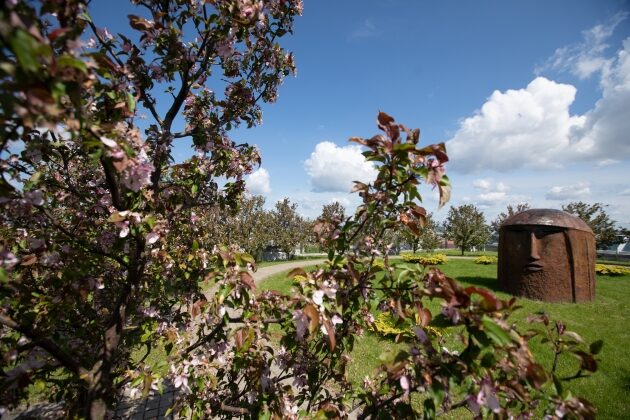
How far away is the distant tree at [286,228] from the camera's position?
34438mm

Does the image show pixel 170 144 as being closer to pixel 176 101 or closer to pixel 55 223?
pixel 176 101

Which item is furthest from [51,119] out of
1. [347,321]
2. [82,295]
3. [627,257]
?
[627,257]

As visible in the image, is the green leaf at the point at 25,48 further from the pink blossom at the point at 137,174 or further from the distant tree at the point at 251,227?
the distant tree at the point at 251,227

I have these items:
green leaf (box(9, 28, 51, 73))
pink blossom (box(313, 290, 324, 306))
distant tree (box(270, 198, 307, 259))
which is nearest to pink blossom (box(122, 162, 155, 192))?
green leaf (box(9, 28, 51, 73))

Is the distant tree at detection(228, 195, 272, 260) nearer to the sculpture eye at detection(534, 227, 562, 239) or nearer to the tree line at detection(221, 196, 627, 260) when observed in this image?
the tree line at detection(221, 196, 627, 260)

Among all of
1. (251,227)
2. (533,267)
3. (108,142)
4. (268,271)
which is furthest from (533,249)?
(251,227)

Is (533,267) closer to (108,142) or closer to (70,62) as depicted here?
(108,142)

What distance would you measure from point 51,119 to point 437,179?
5.02 feet

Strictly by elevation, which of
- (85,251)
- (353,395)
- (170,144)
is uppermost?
(170,144)

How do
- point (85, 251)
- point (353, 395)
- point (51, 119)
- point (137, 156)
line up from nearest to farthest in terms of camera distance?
point (51, 119), point (137, 156), point (85, 251), point (353, 395)

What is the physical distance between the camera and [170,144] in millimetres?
2504

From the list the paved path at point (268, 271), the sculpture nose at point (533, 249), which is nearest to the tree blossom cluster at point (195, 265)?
the sculpture nose at point (533, 249)

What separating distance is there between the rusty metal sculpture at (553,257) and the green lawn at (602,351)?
1.40 ft

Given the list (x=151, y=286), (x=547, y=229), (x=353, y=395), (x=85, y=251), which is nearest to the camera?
(x=85, y=251)
